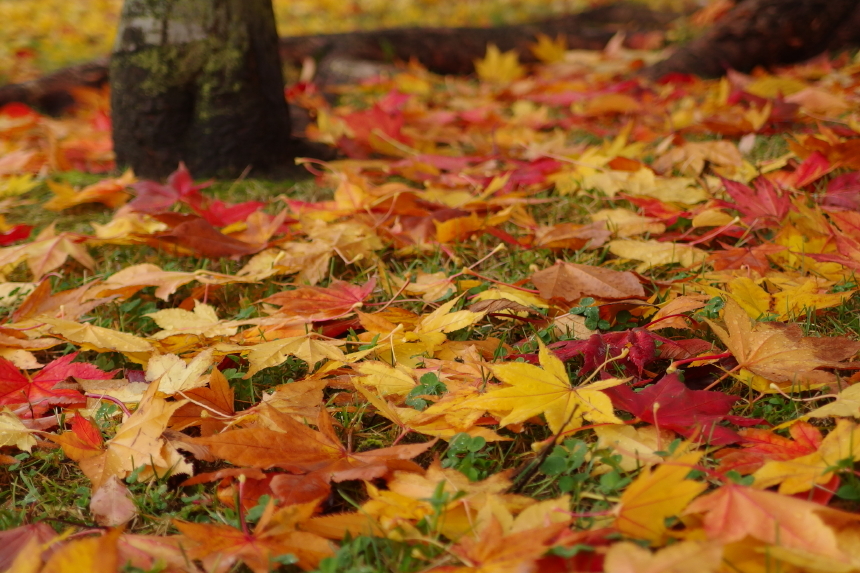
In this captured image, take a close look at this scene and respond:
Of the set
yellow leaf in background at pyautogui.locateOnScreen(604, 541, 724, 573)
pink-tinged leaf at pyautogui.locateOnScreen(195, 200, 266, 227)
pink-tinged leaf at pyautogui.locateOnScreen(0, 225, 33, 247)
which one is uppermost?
pink-tinged leaf at pyautogui.locateOnScreen(195, 200, 266, 227)

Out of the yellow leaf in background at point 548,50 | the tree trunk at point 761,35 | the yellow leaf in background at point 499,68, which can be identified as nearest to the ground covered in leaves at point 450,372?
the tree trunk at point 761,35

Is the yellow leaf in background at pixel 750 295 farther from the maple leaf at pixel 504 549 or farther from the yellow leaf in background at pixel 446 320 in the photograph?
the maple leaf at pixel 504 549

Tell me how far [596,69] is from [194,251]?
3.00 metres

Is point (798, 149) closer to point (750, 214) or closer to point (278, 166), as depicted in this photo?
point (750, 214)

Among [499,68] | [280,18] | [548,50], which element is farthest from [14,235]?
[280,18]

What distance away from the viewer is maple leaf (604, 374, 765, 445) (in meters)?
0.85

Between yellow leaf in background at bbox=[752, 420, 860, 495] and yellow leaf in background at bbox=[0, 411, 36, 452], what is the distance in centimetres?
97

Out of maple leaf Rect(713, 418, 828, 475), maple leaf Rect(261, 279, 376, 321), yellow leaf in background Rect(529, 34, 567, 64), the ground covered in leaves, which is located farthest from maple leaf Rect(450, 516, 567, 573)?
yellow leaf in background Rect(529, 34, 567, 64)

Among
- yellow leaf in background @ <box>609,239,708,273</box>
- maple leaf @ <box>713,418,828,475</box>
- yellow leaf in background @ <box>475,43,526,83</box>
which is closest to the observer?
maple leaf @ <box>713,418,828,475</box>

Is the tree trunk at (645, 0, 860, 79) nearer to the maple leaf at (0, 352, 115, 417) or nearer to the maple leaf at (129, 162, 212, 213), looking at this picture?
the maple leaf at (129, 162, 212, 213)

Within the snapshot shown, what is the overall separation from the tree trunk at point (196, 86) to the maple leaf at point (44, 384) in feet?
3.73

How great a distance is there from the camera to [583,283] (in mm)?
1186

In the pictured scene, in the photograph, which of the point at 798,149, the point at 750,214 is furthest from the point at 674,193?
the point at 798,149

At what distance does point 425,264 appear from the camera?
1488 millimetres
